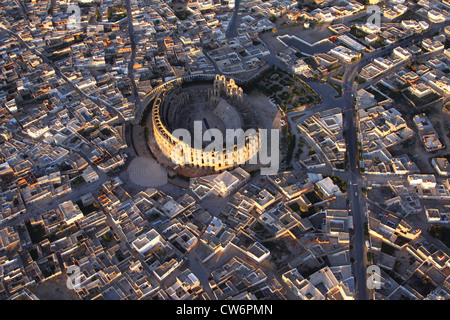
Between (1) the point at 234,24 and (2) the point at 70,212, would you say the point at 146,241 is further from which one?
(1) the point at 234,24

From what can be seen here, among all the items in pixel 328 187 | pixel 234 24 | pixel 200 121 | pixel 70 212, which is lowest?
pixel 328 187

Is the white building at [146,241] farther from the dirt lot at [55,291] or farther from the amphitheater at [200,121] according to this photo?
the amphitheater at [200,121]

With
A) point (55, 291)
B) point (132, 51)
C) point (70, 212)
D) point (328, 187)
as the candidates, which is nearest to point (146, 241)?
point (55, 291)

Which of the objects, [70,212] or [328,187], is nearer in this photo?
[70,212]

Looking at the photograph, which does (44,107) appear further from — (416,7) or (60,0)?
(416,7)

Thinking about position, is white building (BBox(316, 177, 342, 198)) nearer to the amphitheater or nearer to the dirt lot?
the amphitheater

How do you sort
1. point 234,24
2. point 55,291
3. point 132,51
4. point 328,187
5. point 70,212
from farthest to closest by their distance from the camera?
point 234,24 < point 132,51 < point 328,187 < point 70,212 < point 55,291

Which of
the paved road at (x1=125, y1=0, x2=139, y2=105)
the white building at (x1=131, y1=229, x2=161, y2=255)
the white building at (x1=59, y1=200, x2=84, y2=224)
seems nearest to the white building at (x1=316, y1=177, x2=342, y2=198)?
the white building at (x1=131, y1=229, x2=161, y2=255)

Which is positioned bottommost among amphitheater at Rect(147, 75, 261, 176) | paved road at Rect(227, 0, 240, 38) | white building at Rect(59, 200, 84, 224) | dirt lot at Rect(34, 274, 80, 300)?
dirt lot at Rect(34, 274, 80, 300)

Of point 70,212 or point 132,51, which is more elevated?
point 132,51
